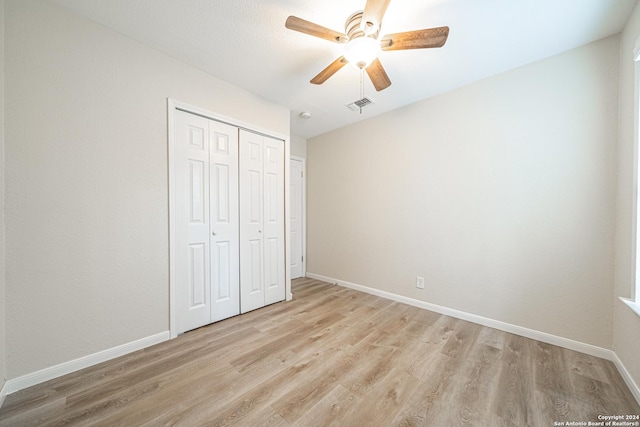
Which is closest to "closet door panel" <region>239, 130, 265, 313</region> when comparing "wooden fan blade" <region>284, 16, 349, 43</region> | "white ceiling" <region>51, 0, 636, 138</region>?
"white ceiling" <region>51, 0, 636, 138</region>

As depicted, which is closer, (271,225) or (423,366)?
(423,366)

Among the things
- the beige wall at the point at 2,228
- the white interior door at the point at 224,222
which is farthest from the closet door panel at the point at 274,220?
the beige wall at the point at 2,228

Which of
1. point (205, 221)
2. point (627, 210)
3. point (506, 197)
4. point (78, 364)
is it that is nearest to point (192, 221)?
point (205, 221)

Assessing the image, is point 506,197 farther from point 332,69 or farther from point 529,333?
point 332,69

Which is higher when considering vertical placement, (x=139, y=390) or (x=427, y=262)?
(x=427, y=262)

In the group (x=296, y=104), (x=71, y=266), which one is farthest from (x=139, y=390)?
(x=296, y=104)

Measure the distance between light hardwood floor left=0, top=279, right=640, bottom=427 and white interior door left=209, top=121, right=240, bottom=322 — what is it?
34 cm

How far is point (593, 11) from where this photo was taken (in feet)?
5.05

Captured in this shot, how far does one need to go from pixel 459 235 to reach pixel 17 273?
3.66m

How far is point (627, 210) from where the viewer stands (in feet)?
5.16

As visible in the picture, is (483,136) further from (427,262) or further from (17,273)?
(17,273)

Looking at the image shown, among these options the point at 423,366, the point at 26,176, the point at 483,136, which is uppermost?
the point at 483,136

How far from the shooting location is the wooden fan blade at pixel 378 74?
5.48ft

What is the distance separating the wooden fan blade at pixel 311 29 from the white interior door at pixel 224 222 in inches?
52.9
